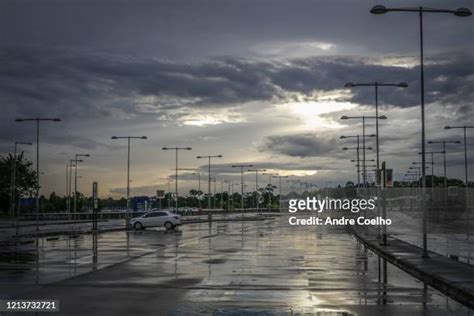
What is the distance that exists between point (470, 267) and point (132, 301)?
11215mm

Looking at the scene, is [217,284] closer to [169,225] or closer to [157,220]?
[169,225]

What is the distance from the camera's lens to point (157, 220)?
59.1m

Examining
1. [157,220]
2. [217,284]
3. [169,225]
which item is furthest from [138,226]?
[217,284]

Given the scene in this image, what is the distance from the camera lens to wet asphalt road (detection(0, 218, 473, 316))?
44.0 ft

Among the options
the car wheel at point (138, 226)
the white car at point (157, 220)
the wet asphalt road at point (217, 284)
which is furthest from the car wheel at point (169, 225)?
the wet asphalt road at point (217, 284)

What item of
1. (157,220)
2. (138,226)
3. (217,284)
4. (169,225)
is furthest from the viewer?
(157,220)

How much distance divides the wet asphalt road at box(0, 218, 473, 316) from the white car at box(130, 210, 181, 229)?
30.1 m

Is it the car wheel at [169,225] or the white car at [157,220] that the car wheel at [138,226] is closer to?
the white car at [157,220]

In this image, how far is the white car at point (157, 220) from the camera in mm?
58281

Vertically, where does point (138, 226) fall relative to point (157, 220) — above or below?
below

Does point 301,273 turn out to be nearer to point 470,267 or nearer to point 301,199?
point 470,267

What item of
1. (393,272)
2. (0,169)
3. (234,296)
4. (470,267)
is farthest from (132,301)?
(0,169)

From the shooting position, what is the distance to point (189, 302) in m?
14.1

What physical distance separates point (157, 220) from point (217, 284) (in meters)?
42.4
